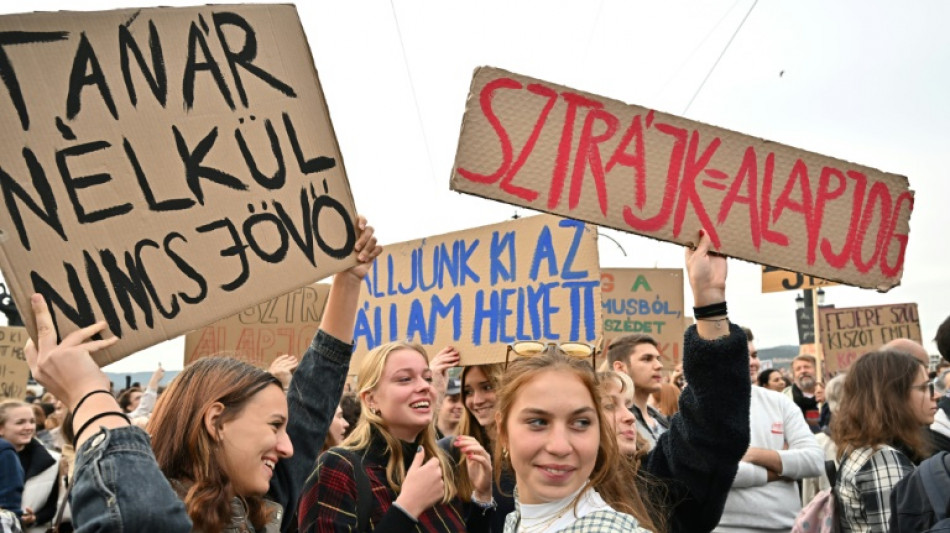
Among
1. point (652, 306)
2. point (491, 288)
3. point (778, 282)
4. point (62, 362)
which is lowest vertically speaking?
point (778, 282)

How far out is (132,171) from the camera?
2645 millimetres

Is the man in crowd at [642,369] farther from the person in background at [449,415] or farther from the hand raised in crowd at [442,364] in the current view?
the person in background at [449,415]

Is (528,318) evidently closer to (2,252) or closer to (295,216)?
(295,216)

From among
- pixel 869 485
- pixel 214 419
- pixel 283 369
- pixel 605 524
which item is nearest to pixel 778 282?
pixel 283 369

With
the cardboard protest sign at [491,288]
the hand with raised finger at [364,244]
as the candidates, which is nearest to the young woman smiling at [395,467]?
the hand with raised finger at [364,244]

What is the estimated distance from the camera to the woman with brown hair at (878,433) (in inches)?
168

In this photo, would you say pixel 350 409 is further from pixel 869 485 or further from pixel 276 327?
pixel 869 485

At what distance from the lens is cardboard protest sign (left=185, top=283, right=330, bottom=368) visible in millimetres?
7988

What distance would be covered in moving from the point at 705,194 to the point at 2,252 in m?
2.01

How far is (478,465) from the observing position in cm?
399

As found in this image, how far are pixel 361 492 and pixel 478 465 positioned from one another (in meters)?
0.60

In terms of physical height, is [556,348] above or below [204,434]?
below

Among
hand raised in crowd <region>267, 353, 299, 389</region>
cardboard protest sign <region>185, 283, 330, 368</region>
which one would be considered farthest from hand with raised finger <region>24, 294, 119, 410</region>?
cardboard protest sign <region>185, 283, 330, 368</region>

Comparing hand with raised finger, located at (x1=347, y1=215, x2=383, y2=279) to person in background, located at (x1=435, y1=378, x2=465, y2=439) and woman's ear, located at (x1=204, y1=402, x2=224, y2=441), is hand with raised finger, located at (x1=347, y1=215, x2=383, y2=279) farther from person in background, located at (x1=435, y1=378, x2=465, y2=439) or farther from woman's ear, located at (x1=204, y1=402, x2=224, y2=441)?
person in background, located at (x1=435, y1=378, x2=465, y2=439)
